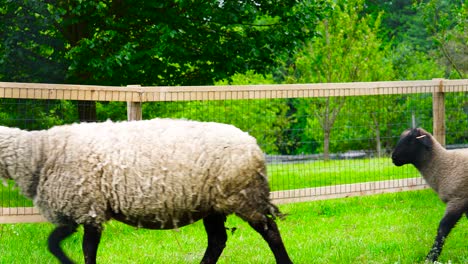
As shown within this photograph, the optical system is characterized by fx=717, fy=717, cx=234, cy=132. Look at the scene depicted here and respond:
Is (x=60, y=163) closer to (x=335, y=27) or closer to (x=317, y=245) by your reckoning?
(x=317, y=245)

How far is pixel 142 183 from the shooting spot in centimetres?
579

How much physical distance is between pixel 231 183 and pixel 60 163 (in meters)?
1.42

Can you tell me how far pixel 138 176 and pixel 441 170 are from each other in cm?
356

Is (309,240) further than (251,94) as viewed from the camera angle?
No

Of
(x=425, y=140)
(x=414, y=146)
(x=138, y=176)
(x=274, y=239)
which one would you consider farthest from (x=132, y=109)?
(x=425, y=140)

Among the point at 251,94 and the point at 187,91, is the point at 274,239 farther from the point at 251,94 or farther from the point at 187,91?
the point at 251,94

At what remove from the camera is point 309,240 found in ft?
26.4

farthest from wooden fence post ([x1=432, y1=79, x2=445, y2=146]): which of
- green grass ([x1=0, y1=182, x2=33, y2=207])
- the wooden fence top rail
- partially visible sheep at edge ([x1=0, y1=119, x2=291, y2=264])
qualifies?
green grass ([x1=0, y1=182, x2=33, y2=207])

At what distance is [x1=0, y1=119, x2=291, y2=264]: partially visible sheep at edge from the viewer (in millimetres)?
5785

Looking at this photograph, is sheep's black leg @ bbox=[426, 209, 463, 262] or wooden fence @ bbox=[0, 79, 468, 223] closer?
sheep's black leg @ bbox=[426, 209, 463, 262]

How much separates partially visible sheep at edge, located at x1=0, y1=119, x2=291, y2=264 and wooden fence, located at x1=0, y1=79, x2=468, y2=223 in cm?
193

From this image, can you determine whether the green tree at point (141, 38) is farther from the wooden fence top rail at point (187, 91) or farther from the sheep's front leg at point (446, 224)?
the sheep's front leg at point (446, 224)

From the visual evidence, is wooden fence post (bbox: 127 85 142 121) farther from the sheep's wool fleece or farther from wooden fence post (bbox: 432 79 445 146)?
wooden fence post (bbox: 432 79 445 146)

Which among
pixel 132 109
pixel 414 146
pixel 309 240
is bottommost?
pixel 309 240
